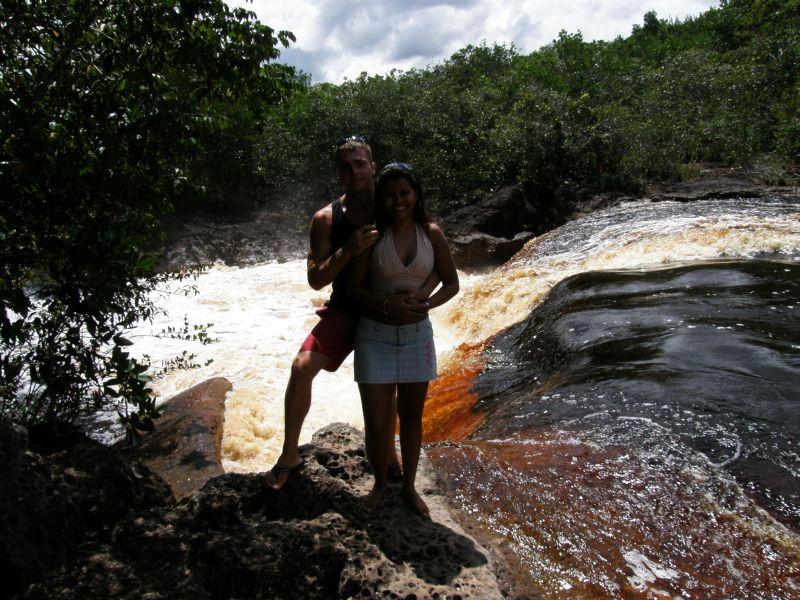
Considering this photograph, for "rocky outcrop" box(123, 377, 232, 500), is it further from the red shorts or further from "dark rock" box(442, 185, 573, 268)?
"dark rock" box(442, 185, 573, 268)

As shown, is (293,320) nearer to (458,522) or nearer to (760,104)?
(458,522)

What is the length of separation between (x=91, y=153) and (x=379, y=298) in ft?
6.21

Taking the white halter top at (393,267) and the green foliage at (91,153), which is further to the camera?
the green foliage at (91,153)

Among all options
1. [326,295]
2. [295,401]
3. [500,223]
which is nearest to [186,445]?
[295,401]

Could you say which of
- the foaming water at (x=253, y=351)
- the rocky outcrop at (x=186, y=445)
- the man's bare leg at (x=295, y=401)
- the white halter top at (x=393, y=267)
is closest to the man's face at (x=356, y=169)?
the white halter top at (x=393, y=267)

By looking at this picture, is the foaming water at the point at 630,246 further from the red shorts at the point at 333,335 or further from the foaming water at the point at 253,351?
the red shorts at the point at 333,335

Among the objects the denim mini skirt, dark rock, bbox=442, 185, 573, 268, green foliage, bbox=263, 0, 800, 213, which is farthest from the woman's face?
green foliage, bbox=263, 0, 800, 213

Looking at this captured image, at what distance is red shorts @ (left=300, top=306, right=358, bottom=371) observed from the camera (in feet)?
9.39

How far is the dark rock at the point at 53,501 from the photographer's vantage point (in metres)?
2.48

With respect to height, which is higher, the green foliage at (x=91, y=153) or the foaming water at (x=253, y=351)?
the green foliage at (x=91, y=153)

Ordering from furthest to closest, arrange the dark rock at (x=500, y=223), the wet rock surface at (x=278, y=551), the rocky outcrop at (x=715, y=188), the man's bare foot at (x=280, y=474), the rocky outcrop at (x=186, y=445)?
1. the dark rock at (x=500, y=223)
2. the rocky outcrop at (x=715, y=188)
3. the rocky outcrop at (x=186, y=445)
4. the man's bare foot at (x=280, y=474)
5. the wet rock surface at (x=278, y=551)

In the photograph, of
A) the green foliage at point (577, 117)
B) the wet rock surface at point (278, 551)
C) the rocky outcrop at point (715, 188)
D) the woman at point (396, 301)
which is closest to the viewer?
the wet rock surface at point (278, 551)

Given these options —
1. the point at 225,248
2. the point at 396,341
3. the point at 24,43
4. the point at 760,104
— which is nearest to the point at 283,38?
the point at 24,43

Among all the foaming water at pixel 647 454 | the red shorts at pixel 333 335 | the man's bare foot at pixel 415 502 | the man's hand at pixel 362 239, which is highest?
the man's hand at pixel 362 239
